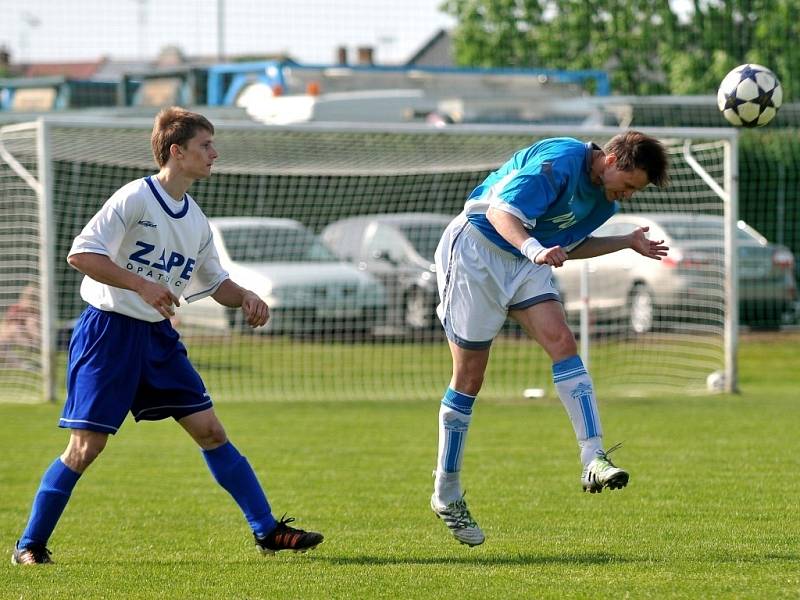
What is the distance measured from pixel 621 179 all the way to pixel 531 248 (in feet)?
2.01

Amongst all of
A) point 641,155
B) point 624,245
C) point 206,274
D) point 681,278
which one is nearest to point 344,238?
point 681,278

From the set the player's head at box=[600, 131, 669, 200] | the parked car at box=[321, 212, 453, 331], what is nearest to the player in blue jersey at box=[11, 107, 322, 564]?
the player's head at box=[600, 131, 669, 200]

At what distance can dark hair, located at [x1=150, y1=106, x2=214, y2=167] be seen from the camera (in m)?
6.09

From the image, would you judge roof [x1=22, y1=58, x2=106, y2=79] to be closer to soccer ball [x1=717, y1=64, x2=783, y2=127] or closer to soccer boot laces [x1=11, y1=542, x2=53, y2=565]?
soccer ball [x1=717, y1=64, x2=783, y2=127]

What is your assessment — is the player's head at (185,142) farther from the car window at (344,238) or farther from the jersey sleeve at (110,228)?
the car window at (344,238)

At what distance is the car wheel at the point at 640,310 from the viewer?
1653 centimetres

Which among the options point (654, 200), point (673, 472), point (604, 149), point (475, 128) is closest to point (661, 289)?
point (654, 200)

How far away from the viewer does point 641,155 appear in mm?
5953

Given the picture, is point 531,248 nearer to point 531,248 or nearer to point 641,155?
point 531,248

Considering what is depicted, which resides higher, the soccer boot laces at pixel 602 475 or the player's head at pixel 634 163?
the player's head at pixel 634 163

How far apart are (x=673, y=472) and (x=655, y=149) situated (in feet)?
11.3

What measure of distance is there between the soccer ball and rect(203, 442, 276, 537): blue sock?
4247mm

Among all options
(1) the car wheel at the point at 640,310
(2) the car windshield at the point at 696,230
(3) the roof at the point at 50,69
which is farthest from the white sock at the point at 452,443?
(3) the roof at the point at 50,69

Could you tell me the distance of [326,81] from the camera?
18562 mm
